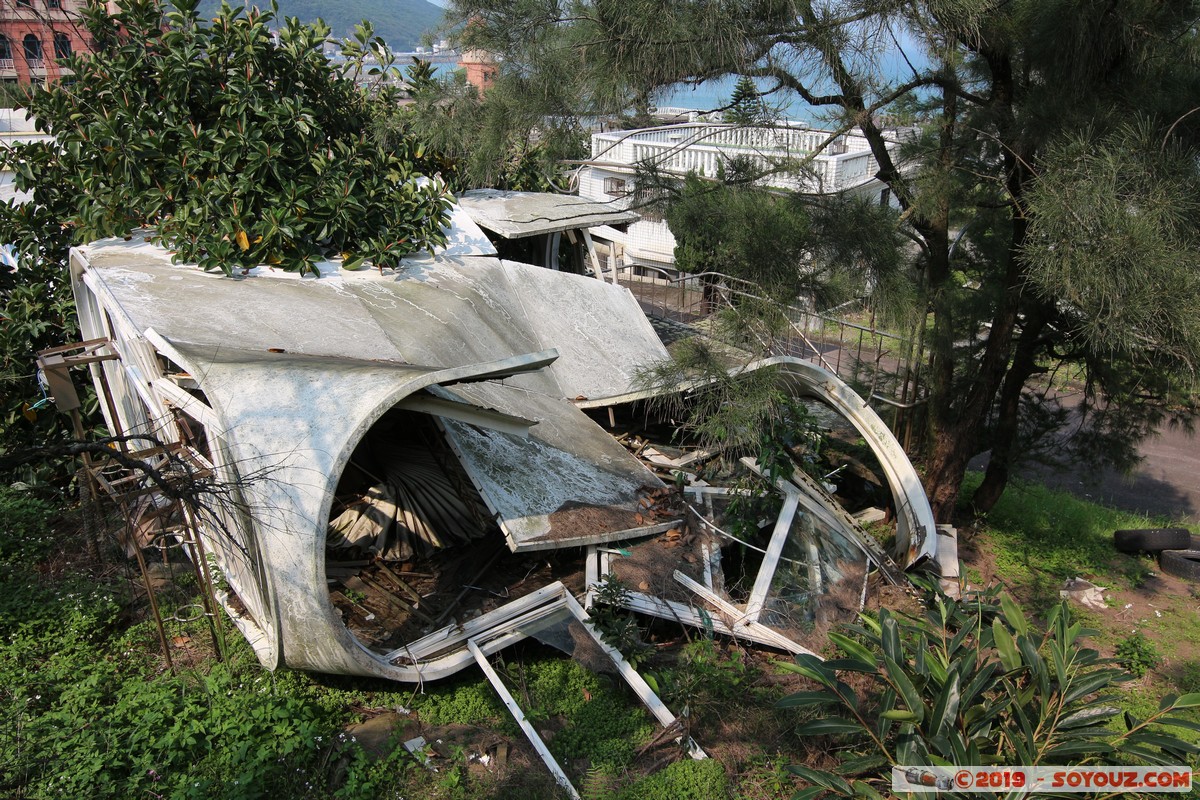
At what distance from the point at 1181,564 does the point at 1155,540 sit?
1.14ft

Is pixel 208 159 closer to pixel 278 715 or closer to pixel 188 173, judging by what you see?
pixel 188 173

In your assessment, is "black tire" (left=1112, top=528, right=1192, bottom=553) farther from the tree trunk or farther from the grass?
the grass

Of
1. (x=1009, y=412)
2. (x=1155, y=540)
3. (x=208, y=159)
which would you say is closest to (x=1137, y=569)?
(x=1155, y=540)

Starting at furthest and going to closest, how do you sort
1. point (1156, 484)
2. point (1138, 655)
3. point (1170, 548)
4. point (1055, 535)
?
point (1156, 484) → point (1055, 535) → point (1170, 548) → point (1138, 655)

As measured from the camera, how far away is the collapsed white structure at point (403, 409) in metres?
4.56

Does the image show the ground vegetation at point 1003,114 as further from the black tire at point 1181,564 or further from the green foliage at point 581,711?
the green foliage at point 581,711

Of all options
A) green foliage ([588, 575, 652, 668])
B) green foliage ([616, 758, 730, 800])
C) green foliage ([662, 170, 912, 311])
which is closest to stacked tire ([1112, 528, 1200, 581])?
green foliage ([662, 170, 912, 311])

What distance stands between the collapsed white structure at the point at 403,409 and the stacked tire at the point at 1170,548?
419 cm

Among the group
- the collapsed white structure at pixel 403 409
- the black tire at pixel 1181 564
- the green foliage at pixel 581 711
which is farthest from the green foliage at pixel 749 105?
the black tire at pixel 1181 564

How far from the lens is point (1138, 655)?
23.7 feet

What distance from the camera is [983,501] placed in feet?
33.1

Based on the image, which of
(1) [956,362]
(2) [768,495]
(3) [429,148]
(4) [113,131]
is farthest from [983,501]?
(4) [113,131]

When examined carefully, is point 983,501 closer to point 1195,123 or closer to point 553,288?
point 1195,123

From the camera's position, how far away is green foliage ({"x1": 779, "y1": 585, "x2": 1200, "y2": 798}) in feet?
14.4
